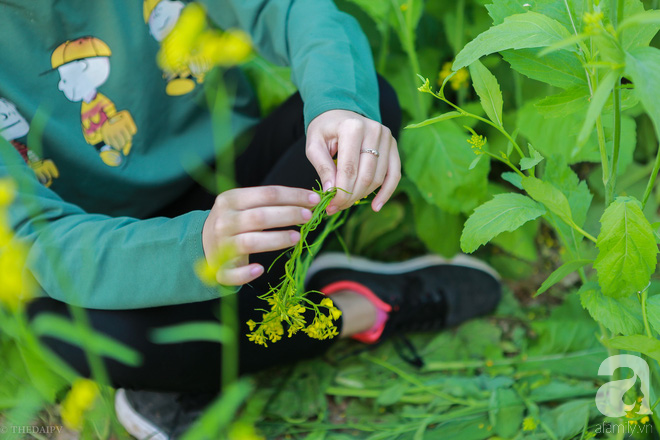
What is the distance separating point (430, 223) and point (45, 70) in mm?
728

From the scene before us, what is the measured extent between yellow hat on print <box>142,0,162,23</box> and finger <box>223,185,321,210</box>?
44 cm

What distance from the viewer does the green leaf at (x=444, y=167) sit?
0.94 meters

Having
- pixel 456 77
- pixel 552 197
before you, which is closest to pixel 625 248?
pixel 552 197

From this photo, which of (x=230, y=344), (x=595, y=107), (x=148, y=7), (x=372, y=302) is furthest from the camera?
(x=372, y=302)

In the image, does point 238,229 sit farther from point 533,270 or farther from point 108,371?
point 533,270

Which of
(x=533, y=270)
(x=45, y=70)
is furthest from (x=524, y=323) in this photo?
(x=45, y=70)

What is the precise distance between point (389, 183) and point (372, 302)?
0.46 metres

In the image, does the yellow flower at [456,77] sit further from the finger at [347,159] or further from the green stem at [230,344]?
the green stem at [230,344]

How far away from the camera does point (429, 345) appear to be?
1.08 meters

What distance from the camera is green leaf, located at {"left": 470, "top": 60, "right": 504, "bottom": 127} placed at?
0.57m

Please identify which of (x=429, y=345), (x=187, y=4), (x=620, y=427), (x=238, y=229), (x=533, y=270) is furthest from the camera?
(x=533, y=270)

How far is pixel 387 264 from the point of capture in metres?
1.23

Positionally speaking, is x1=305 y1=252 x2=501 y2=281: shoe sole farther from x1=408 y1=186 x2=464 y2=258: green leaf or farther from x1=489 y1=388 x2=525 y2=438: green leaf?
x1=489 y1=388 x2=525 y2=438: green leaf

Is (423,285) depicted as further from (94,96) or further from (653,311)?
(94,96)
